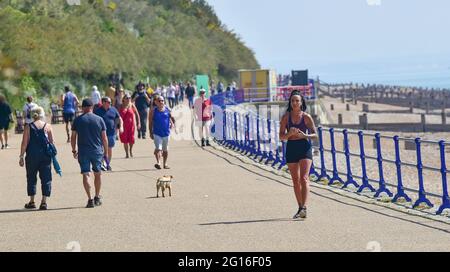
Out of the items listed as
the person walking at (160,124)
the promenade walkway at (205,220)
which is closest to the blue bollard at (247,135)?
the person walking at (160,124)

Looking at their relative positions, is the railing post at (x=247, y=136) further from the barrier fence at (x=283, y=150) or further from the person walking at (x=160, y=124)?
the person walking at (x=160, y=124)

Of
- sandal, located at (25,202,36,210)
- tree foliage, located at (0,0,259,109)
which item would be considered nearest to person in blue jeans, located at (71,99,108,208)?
sandal, located at (25,202,36,210)

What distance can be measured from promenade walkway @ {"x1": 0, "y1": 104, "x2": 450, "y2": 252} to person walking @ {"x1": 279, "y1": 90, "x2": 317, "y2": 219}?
0.38 meters

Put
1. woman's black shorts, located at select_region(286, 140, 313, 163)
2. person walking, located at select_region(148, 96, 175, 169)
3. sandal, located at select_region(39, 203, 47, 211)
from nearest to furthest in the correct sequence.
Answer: woman's black shorts, located at select_region(286, 140, 313, 163) → sandal, located at select_region(39, 203, 47, 211) → person walking, located at select_region(148, 96, 175, 169)

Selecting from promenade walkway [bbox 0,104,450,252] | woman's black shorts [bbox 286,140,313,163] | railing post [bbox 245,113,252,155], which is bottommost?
promenade walkway [bbox 0,104,450,252]

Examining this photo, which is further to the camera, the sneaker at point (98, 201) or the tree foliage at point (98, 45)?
the tree foliage at point (98, 45)

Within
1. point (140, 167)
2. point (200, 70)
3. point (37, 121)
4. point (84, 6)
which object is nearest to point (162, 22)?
point (200, 70)

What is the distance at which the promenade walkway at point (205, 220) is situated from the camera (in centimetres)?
1277

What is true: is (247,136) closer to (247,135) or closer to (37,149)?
(247,135)

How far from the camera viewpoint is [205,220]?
49.7ft

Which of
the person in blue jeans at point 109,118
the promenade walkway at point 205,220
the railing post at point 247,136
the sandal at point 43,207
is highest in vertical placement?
the person in blue jeans at point 109,118

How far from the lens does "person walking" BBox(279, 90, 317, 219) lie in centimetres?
1483

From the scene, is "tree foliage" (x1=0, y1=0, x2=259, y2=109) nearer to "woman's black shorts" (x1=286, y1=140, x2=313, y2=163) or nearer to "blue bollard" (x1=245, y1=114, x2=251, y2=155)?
"blue bollard" (x1=245, y1=114, x2=251, y2=155)

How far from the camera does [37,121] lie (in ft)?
55.4
